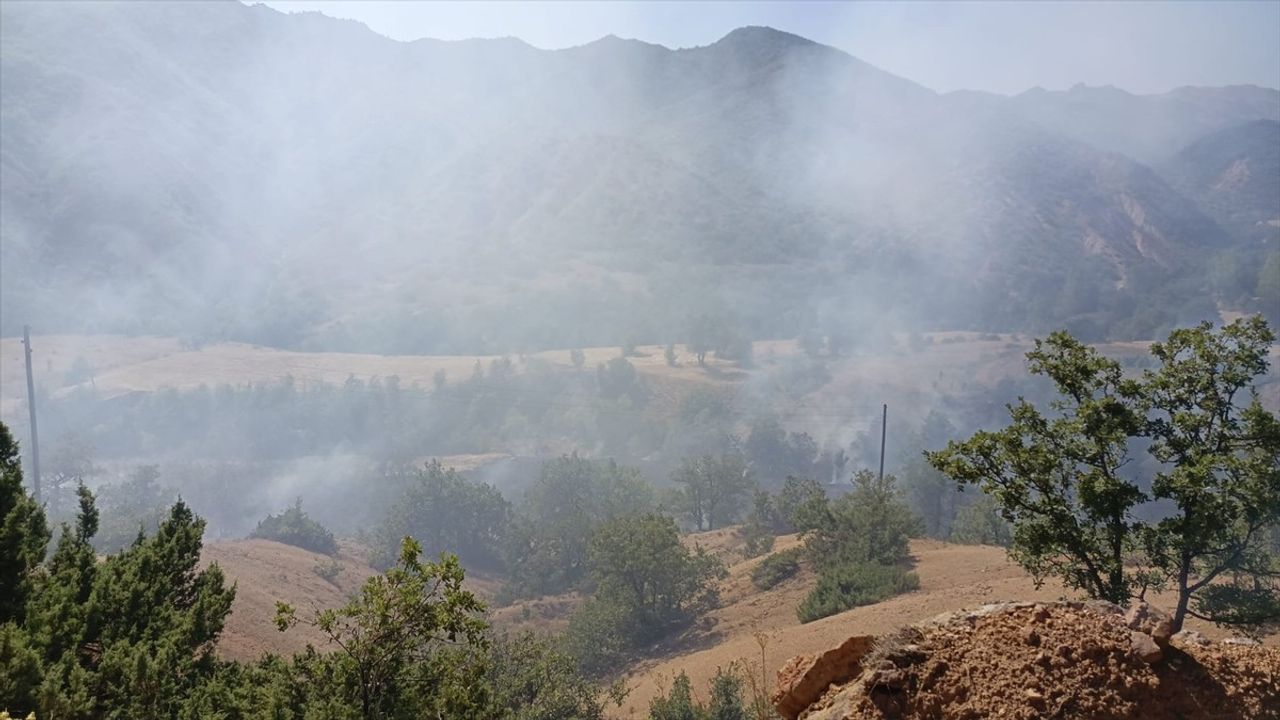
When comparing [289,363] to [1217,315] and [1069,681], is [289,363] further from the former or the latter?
[1217,315]

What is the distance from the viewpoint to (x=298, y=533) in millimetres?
44250

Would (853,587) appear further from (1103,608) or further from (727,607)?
→ (1103,608)

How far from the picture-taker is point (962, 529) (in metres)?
43.5

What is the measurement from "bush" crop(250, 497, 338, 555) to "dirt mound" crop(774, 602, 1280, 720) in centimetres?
4144

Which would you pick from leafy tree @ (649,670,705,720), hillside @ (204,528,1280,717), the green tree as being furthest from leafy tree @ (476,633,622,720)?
the green tree

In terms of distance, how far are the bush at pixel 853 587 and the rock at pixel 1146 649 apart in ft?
60.3

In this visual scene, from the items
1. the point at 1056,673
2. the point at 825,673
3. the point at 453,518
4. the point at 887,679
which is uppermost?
the point at 1056,673

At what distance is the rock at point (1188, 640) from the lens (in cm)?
752

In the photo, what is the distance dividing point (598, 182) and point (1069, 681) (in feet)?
561

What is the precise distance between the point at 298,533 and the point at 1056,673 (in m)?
43.3

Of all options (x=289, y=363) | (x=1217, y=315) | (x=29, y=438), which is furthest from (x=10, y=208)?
(x=1217, y=315)

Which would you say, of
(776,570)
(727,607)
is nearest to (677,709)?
(727,607)

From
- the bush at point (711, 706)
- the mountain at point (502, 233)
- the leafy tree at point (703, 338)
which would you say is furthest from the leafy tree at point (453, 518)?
the mountain at point (502, 233)

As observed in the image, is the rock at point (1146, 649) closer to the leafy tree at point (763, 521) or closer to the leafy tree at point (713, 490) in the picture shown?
the leafy tree at point (763, 521)
